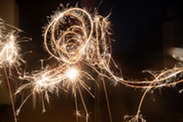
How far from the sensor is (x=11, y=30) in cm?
545

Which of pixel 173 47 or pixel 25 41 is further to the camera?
pixel 25 41

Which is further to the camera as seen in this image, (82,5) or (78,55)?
(82,5)

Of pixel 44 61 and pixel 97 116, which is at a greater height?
pixel 44 61

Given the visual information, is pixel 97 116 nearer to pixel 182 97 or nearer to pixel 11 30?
pixel 182 97

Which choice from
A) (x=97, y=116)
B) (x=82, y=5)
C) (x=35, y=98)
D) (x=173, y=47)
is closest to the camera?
(x=97, y=116)

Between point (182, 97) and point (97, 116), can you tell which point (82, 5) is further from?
point (182, 97)

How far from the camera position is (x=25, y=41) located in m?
5.93

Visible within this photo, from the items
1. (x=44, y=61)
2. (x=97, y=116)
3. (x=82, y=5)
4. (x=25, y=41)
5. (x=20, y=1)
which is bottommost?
(x=97, y=116)

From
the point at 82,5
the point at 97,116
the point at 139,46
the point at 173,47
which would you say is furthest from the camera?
the point at 139,46

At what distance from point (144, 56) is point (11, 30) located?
293 centimetres

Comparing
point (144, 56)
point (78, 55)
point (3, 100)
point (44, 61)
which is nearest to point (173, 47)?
point (144, 56)

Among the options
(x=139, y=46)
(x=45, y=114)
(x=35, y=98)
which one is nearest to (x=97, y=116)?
(x=45, y=114)

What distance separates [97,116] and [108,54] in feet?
3.29

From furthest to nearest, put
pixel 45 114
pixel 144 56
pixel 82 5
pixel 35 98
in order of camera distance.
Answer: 1. pixel 144 56
2. pixel 35 98
3. pixel 82 5
4. pixel 45 114
